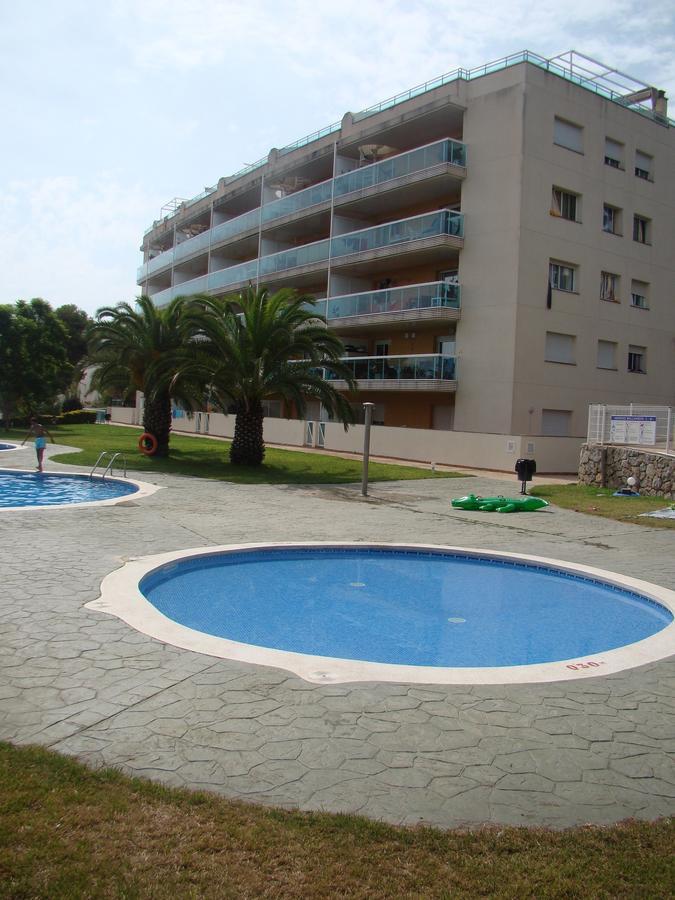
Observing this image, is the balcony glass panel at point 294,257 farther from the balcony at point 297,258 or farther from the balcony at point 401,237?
the balcony at point 401,237

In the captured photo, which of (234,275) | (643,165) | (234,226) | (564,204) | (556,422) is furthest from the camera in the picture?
(234,226)

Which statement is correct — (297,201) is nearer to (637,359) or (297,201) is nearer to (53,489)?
(637,359)

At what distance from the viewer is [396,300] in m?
30.8

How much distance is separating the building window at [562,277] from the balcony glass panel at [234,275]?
1808cm

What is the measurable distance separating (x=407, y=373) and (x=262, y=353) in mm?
9312

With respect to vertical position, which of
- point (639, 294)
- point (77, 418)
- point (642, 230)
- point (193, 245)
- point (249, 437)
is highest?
point (193, 245)

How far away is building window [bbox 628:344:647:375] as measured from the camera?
32.0 metres

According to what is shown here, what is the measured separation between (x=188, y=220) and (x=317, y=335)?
3582cm

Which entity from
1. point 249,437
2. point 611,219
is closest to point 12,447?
point 249,437

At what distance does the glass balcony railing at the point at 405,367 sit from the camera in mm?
29172

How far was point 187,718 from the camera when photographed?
4.33 meters

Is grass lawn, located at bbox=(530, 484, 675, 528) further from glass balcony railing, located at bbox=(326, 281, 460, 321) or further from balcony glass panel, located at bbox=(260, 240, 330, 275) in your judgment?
balcony glass panel, located at bbox=(260, 240, 330, 275)

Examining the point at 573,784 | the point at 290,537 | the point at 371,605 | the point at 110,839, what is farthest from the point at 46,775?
the point at 290,537

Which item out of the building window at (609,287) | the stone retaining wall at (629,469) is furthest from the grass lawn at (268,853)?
the building window at (609,287)
